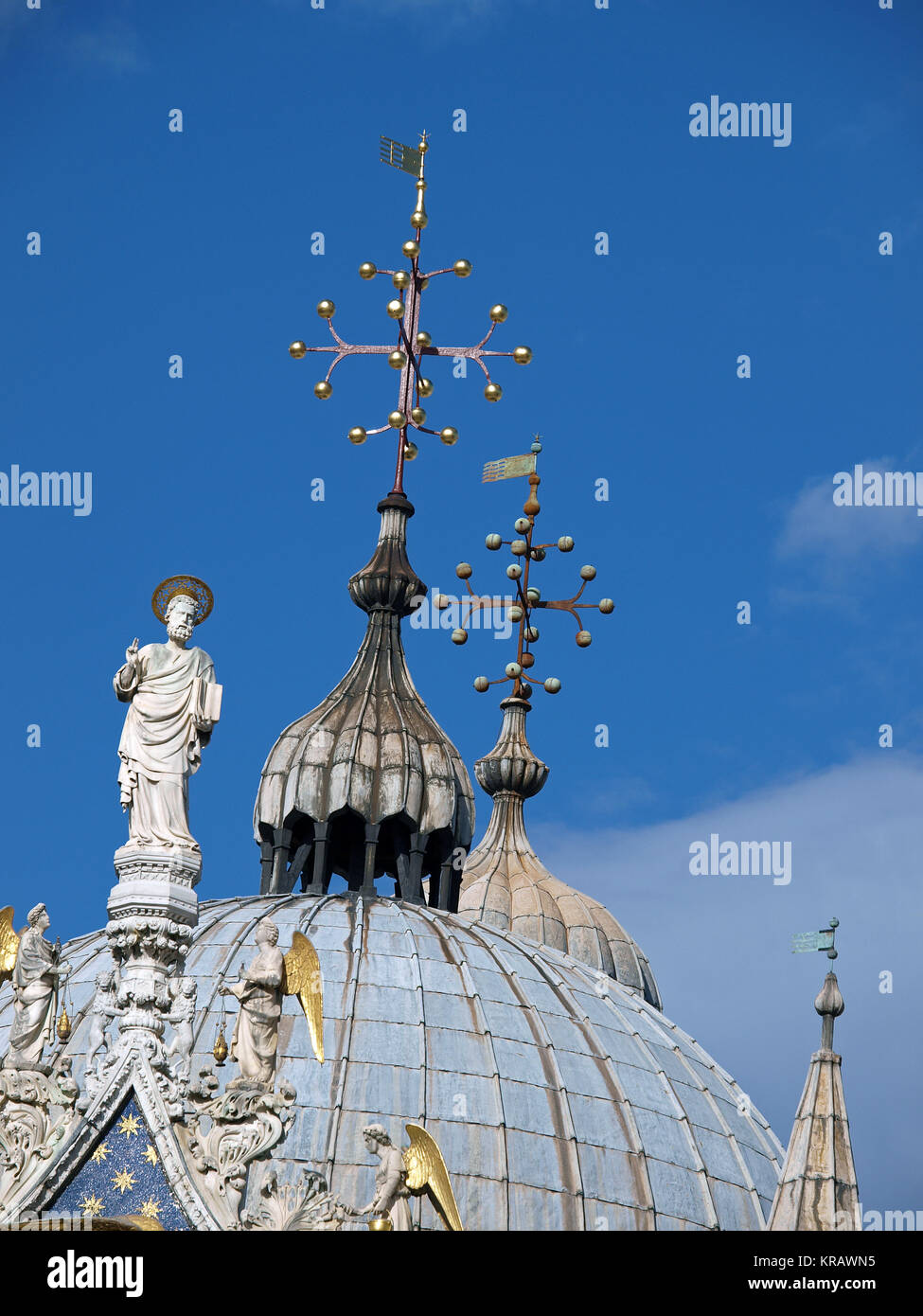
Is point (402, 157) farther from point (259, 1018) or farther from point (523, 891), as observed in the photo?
point (259, 1018)

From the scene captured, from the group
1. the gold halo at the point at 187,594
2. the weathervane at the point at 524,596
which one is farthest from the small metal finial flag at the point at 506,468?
the gold halo at the point at 187,594

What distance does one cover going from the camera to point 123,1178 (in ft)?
129

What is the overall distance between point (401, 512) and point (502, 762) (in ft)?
27.6

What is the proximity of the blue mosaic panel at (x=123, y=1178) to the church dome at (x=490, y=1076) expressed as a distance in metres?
14.6

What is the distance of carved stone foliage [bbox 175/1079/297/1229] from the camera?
1529 inches

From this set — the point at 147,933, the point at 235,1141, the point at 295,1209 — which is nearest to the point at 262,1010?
the point at 235,1141

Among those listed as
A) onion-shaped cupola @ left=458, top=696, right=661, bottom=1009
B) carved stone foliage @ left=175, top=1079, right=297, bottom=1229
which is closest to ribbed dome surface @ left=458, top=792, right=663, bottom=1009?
onion-shaped cupola @ left=458, top=696, right=661, bottom=1009

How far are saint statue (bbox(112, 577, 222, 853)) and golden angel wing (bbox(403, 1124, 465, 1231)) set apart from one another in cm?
490

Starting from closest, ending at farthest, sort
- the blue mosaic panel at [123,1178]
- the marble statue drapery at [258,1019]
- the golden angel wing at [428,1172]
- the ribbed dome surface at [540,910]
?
the blue mosaic panel at [123,1178] → the marble statue drapery at [258,1019] → the golden angel wing at [428,1172] → the ribbed dome surface at [540,910]

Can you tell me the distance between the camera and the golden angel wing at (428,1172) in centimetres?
3972

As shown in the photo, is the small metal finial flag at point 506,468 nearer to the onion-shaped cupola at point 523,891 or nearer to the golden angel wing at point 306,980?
the onion-shaped cupola at point 523,891

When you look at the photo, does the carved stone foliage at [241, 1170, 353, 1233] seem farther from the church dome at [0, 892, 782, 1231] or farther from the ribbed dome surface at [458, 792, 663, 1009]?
the ribbed dome surface at [458, 792, 663, 1009]

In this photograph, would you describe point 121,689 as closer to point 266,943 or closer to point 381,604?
point 266,943
